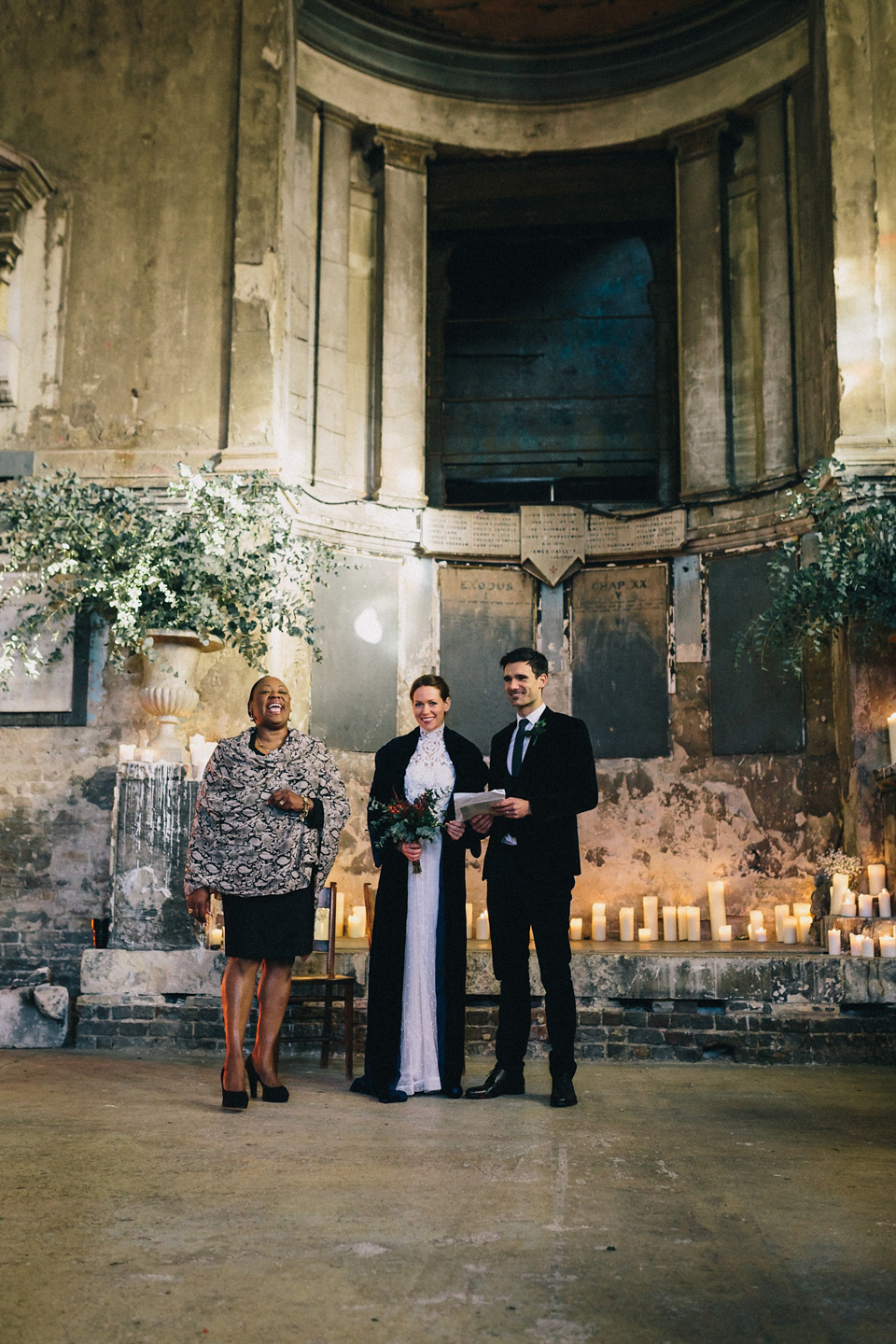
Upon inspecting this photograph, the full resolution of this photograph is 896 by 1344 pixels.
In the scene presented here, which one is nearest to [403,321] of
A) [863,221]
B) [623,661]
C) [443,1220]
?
[623,661]

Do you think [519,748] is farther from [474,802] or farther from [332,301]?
[332,301]

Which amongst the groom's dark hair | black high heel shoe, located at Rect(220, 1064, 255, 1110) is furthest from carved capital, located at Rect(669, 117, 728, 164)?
black high heel shoe, located at Rect(220, 1064, 255, 1110)

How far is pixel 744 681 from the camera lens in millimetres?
8422

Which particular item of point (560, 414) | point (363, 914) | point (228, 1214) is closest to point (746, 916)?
point (363, 914)

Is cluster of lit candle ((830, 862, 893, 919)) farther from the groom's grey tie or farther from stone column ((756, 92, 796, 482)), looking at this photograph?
stone column ((756, 92, 796, 482))

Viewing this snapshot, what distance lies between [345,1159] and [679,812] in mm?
5471

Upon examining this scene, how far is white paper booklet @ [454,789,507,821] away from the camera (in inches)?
174

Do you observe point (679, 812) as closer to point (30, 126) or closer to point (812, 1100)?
point (812, 1100)

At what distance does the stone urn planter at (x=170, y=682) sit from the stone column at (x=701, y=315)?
4097mm

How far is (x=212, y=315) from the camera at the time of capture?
8016 mm

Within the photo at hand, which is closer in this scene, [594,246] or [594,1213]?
[594,1213]

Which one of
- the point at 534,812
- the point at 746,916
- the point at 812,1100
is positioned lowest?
the point at 812,1100

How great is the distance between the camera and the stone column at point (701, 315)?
8.97m

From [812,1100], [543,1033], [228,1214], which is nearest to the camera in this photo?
[228,1214]
